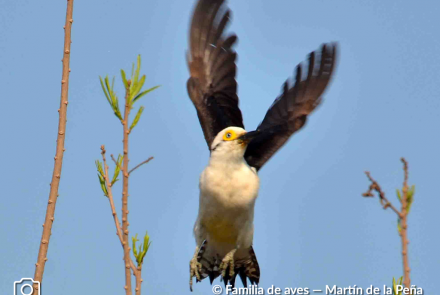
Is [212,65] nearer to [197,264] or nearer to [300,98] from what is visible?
[300,98]

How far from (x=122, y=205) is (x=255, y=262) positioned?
5948mm

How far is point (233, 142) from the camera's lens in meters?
8.87

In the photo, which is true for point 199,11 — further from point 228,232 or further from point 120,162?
point 120,162

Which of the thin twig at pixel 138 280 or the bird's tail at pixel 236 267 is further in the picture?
the bird's tail at pixel 236 267

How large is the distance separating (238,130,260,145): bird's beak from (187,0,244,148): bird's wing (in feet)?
3.74

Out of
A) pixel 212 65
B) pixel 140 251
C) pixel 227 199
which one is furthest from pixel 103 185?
pixel 212 65

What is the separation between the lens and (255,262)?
968 centimetres

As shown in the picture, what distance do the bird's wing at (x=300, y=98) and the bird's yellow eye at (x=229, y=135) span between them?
0.97 m

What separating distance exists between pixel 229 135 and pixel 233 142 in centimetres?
11

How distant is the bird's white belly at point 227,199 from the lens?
8.75 meters

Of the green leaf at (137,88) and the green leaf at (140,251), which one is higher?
the green leaf at (137,88)

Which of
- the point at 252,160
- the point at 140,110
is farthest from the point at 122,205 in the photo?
the point at 252,160

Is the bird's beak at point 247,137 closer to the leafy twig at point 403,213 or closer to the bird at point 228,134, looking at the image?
the bird at point 228,134

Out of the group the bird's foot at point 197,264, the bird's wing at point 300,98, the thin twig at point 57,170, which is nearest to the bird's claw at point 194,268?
the bird's foot at point 197,264
